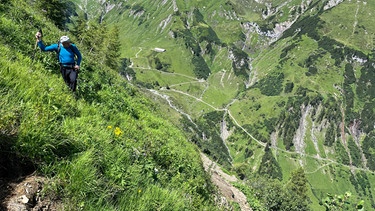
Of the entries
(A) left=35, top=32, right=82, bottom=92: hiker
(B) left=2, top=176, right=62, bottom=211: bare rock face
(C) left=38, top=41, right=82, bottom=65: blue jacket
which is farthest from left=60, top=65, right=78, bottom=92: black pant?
(B) left=2, top=176, right=62, bottom=211: bare rock face

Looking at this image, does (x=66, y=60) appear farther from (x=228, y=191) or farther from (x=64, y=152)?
(x=228, y=191)

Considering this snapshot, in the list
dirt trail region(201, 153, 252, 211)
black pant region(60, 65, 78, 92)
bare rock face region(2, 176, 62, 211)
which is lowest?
dirt trail region(201, 153, 252, 211)

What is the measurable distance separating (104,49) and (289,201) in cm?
5170

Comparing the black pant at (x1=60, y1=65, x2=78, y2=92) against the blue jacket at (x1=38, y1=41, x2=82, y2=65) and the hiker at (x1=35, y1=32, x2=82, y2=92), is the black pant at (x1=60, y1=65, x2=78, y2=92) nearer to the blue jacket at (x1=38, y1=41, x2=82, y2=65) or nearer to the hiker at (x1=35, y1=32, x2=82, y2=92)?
the hiker at (x1=35, y1=32, x2=82, y2=92)

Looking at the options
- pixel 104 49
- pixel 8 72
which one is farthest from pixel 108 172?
pixel 104 49

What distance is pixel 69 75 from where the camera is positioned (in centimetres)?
803

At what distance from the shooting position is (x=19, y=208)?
3.63m

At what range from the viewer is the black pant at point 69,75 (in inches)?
314

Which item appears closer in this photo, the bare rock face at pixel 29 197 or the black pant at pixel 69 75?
the bare rock face at pixel 29 197

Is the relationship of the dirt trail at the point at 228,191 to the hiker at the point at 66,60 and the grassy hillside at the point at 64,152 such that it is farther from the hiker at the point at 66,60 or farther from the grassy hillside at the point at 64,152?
the grassy hillside at the point at 64,152

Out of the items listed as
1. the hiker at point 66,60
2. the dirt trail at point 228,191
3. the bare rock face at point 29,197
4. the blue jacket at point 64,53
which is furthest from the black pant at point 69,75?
the dirt trail at point 228,191

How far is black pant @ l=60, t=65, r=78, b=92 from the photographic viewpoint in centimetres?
798

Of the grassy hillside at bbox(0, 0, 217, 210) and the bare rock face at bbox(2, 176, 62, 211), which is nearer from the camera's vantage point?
the bare rock face at bbox(2, 176, 62, 211)

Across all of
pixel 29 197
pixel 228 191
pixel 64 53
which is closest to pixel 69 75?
pixel 64 53
